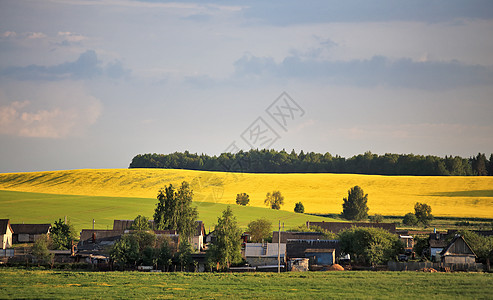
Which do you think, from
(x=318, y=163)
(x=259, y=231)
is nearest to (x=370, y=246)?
(x=259, y=231)

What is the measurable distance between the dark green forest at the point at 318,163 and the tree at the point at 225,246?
4414 inches

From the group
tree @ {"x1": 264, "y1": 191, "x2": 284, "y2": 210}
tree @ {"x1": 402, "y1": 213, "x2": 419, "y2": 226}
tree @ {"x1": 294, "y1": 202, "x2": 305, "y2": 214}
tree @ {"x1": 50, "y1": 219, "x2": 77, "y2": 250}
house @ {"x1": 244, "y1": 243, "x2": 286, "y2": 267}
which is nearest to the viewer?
house @ {"x1": 244, "y1": 243, "x2": 286, "y2": 267}

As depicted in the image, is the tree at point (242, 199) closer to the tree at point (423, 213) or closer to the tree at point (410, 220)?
the tree at point (410, 220)

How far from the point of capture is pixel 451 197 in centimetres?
11531

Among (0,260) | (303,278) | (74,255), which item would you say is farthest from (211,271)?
(0,260)

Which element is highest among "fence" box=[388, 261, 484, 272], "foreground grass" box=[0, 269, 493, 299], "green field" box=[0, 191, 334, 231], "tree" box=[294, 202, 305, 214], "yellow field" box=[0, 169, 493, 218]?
"yellow field" box=[0, 169, 493, 218]

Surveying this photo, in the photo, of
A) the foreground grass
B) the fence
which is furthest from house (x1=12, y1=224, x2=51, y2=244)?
the fence

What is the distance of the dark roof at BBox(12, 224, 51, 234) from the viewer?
7319 cm

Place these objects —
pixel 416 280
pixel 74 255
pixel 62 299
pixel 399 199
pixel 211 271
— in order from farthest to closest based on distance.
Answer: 1. pixel 399 199
2. pixel 74 255
3. pixel 211 271
4. pixel 416 280
5. pixel 62 299

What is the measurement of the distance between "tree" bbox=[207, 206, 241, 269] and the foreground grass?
4.33 m

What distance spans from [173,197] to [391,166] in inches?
4035

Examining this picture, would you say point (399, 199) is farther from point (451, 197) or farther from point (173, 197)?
point (173, 197)

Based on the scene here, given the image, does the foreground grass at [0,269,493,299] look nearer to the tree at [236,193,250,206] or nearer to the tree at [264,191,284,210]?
the tree at [236,193,250,206]

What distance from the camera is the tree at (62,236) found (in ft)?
208
